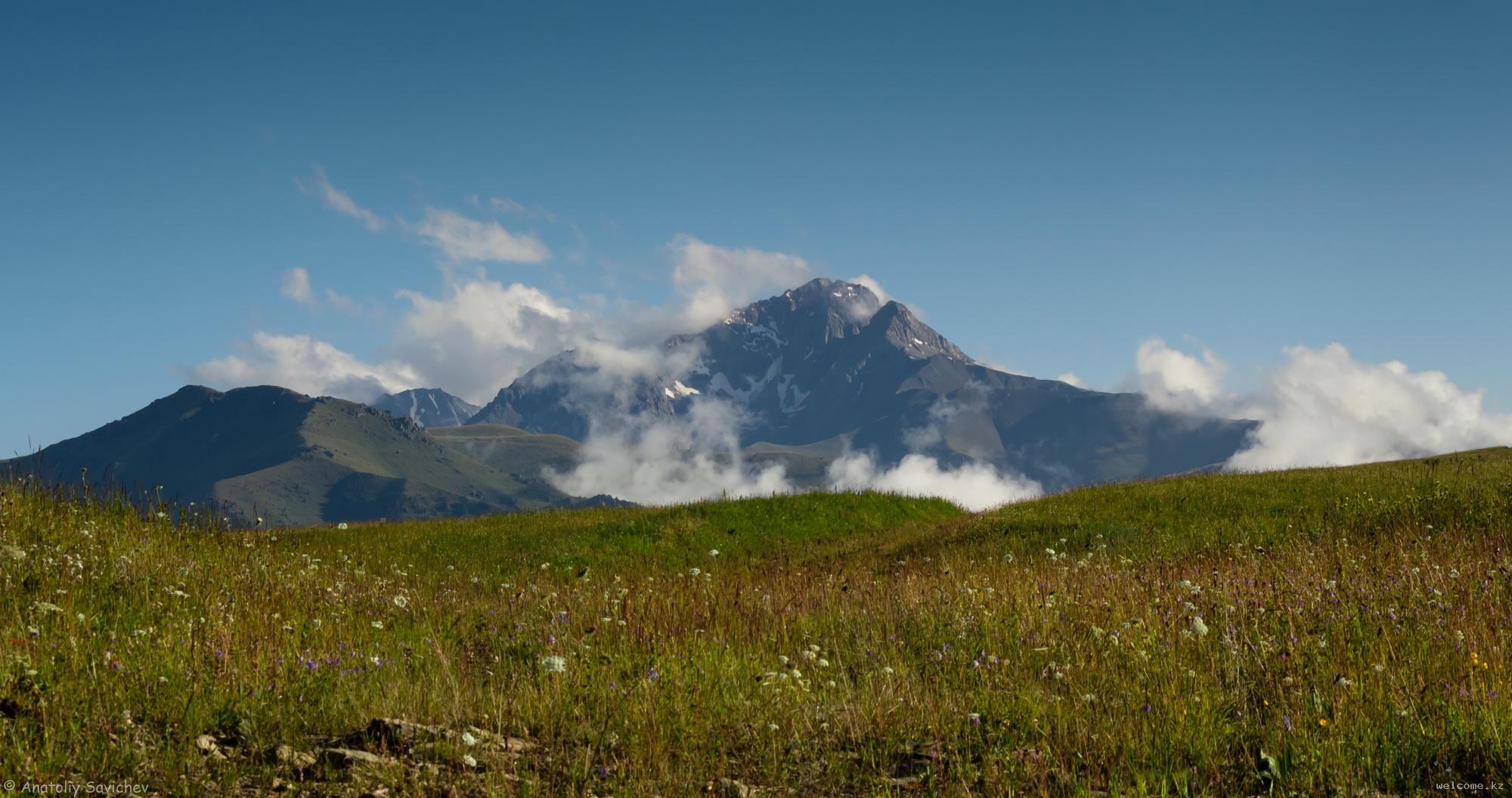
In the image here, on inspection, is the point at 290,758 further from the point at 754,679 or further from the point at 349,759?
the point at 754,679

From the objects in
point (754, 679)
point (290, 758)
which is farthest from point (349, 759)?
point (754, 679)

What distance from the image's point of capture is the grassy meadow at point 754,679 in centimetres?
493

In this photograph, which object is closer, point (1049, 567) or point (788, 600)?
point (788, 600)

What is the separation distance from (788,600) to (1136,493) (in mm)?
21698

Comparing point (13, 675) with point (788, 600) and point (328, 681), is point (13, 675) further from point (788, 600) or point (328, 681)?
point (788, 600)

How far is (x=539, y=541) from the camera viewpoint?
82.8 feet

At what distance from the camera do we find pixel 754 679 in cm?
652

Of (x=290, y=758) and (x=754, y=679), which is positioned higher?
(x=754, y=679)

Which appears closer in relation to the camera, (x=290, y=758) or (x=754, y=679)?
(x=290, y=758)

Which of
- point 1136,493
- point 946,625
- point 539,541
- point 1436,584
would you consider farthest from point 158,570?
point 1136,493

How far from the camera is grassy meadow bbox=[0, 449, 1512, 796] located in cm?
493

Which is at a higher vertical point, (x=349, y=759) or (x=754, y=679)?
(x=754, y=679)

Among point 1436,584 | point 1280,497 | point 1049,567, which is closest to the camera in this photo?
point 1436,584

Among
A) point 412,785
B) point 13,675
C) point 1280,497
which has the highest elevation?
point 1280,497
